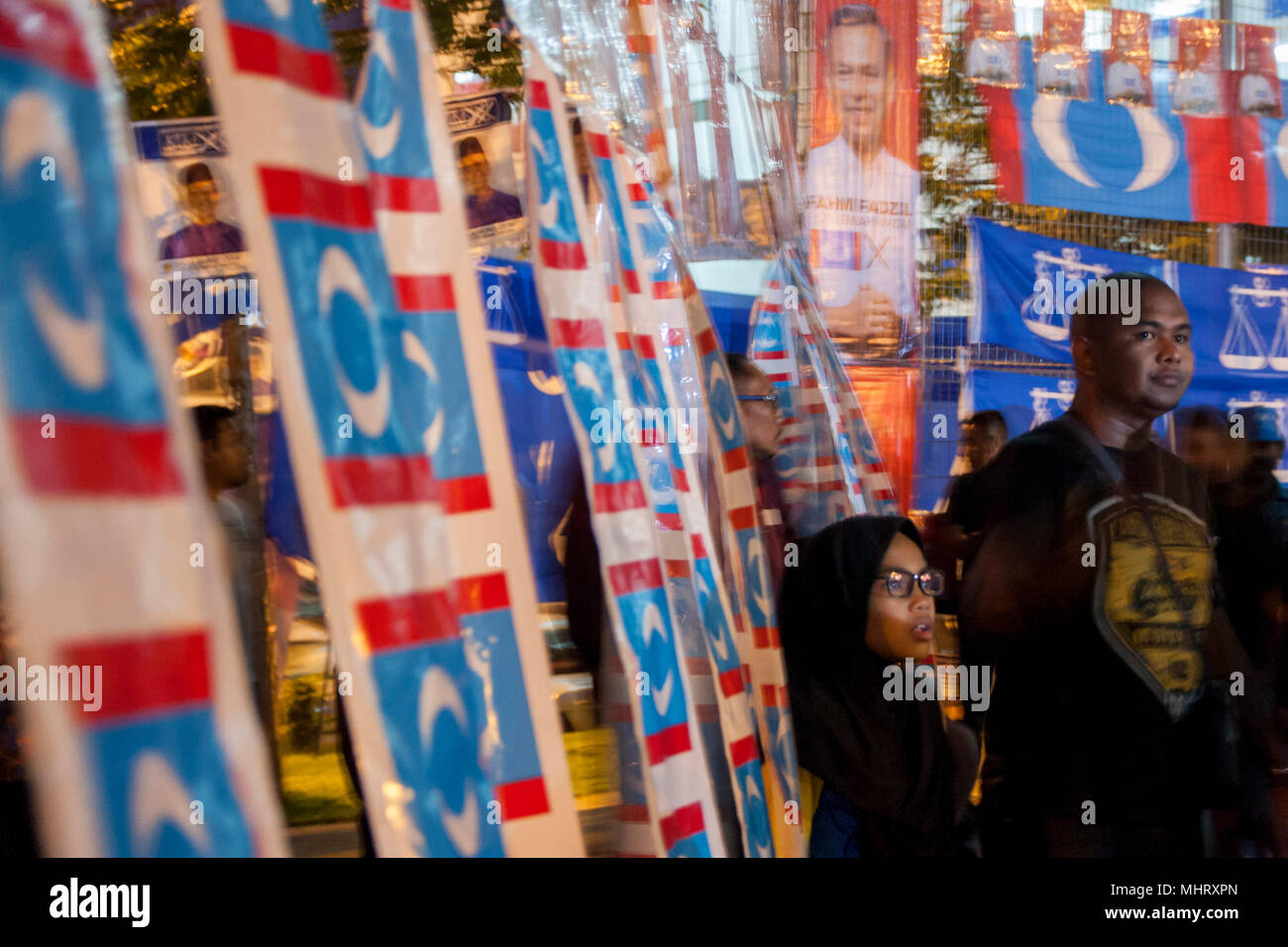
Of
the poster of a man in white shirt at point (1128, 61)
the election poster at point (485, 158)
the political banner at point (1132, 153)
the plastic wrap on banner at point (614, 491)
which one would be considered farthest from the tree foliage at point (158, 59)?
the poster of a man in white shirt at point (1128, 61)

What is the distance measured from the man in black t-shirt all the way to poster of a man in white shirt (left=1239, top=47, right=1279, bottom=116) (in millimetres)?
6502

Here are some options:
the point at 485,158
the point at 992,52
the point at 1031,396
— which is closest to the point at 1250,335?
the point at 1031,396

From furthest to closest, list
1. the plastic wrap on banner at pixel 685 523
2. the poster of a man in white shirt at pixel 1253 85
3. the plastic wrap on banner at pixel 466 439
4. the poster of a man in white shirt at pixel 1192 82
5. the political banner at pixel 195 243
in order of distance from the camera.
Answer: the poster of a man in white shirt at pixel 1253 85, the poster of a man in white shirt at pixel 1192 82, the political banner at pixel 195 243, the plastic wrap on banner at pixel 685 523, the plastic wrap on banner at pixel 466 439

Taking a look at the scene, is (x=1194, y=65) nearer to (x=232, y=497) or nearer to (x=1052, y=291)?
(x=1052, y=291)

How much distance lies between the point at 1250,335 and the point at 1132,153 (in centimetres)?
158

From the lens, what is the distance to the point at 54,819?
2.96 feet

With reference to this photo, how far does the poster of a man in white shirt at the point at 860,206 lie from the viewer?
6.95 meters

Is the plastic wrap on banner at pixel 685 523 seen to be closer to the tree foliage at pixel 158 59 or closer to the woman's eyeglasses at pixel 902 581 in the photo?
the woman's eyeglasses at pixel 902 581

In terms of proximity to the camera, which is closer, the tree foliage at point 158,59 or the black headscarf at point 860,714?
the black headscarf at point 860,714

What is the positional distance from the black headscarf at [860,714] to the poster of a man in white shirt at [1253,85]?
22.6 feet

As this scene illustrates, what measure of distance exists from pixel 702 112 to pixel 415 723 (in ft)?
9.15

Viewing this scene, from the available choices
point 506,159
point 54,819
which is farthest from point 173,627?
point 506,159

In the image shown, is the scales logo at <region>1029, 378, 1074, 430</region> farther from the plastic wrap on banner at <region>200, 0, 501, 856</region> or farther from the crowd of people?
the plastic wrap on banner at <region>200, 0, 501, 856</region>

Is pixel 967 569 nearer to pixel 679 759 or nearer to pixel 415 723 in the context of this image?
pixel 679 759
